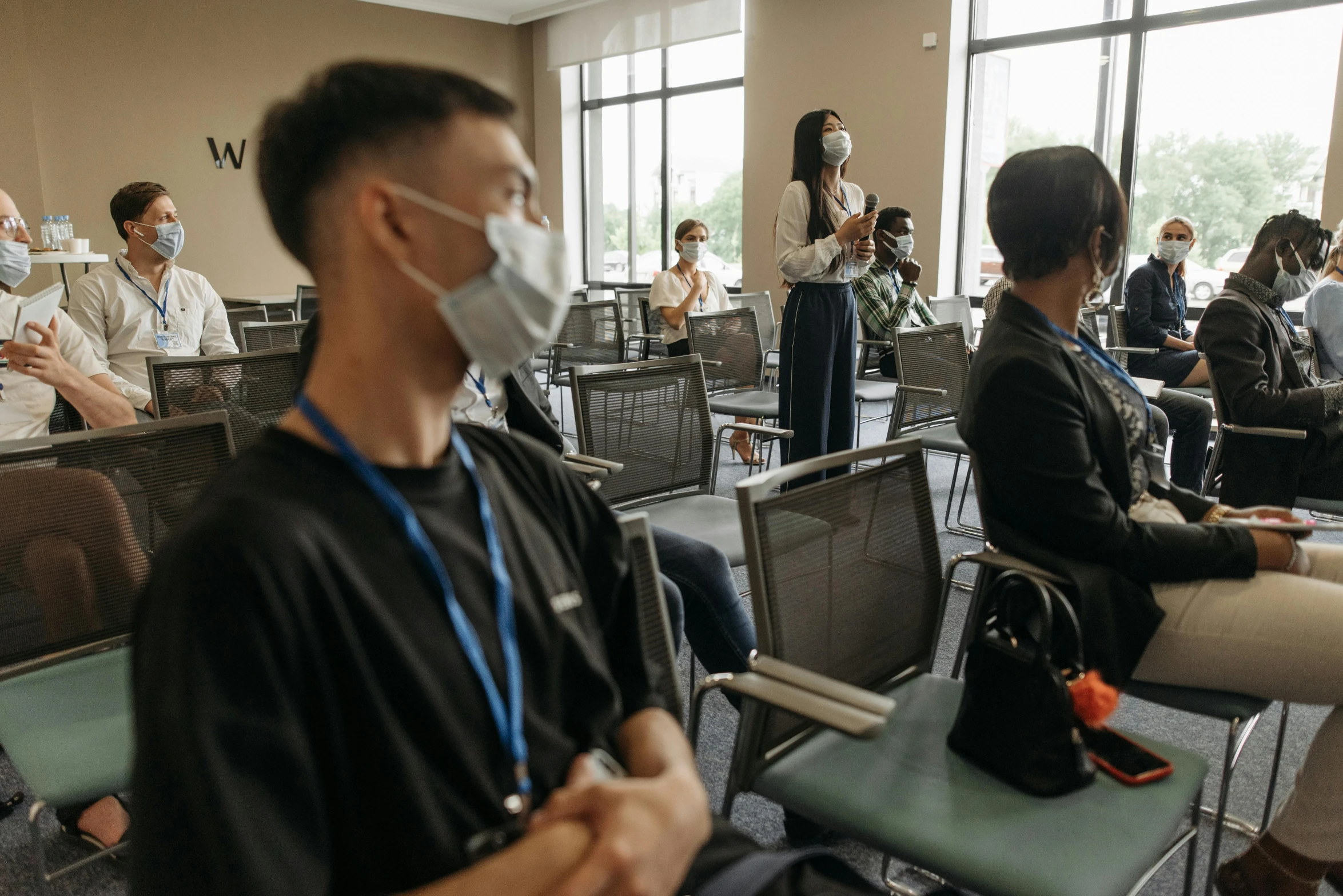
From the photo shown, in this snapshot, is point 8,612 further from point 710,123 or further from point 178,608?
point 710,123

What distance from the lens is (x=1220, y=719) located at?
5.35ft

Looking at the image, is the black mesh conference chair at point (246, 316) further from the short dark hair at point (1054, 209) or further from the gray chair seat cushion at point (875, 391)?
the short dark hair at point (1054, 209)

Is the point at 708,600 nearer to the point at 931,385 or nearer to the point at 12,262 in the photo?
the point at 931,385

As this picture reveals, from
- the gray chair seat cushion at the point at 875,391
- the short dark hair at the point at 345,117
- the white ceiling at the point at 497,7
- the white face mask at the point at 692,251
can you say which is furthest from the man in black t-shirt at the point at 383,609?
the white ceiling at the point at 497,7

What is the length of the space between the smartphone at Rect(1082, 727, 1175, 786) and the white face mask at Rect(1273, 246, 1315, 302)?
6.84 feet

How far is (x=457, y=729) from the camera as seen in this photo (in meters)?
0.72

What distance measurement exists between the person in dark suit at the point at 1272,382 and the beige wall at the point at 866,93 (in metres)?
4.07

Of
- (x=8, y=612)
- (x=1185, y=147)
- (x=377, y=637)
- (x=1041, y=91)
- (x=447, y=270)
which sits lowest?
(x=8, y=612)

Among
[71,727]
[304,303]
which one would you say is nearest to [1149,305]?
[71,727]

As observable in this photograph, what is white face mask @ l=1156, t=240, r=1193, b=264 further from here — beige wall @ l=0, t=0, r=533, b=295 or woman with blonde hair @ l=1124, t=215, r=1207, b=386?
beige wall @ l=0, t=0, r=533, b=295

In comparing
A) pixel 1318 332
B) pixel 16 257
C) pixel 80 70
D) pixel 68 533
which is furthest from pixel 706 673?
pixel 80 70

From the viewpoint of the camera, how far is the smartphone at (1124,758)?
4.05 feet

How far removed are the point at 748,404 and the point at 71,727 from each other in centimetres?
290

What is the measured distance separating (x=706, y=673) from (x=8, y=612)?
1.50m
